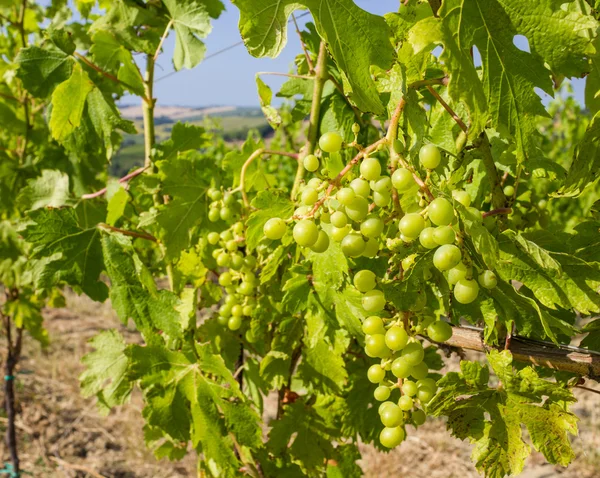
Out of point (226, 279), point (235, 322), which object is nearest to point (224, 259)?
point (226, 279)

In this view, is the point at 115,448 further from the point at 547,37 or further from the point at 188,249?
the point at 547,37

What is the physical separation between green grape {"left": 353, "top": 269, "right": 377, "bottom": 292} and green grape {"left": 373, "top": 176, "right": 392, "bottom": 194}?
16cm

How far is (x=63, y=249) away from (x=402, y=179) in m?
1.32

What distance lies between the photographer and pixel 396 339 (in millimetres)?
920

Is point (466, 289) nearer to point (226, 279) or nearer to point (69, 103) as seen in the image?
point (226, 279)

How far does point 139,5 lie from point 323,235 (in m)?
1.48

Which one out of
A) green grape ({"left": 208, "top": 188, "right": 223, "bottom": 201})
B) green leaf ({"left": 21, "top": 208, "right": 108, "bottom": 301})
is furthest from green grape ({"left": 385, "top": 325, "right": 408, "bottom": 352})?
green leaf ({"left": 21, "top": 208, "right": 108, "bottom": 301})

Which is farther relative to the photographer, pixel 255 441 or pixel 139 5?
pixel 139 5

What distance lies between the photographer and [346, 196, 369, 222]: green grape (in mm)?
851

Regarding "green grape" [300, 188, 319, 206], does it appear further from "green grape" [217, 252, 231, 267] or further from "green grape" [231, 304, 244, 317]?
"green grape" [231, 304, 244, 317]

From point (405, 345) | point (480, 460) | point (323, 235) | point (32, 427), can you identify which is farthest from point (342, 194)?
point (32, 427)

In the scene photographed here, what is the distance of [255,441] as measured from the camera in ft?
5.24

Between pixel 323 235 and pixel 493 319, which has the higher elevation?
pixel 323 235

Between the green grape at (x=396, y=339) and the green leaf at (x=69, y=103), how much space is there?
1.40 metres
